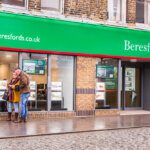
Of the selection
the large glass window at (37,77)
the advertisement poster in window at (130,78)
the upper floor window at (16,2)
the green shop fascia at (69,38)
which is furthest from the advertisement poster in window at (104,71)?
the upper floor window at (16,2)

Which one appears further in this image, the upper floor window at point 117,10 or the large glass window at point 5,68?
the upper floor window at point 117,10

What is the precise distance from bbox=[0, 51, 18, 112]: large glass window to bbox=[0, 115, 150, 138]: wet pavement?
1.29 m

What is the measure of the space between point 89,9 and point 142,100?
6.07 metres

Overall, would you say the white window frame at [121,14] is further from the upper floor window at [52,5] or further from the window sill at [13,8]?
the window sill at [13,8]

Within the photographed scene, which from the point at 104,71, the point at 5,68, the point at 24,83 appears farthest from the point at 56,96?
the point at 24,83

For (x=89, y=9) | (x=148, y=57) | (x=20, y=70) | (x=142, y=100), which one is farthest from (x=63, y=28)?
(x=142, y=100)

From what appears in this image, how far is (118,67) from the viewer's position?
20.2 meters

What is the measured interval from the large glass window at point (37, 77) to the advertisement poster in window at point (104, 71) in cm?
261

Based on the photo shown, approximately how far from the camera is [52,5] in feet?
60.5

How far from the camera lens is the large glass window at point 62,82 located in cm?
1823

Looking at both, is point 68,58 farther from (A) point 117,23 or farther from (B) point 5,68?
(A) point 117,23

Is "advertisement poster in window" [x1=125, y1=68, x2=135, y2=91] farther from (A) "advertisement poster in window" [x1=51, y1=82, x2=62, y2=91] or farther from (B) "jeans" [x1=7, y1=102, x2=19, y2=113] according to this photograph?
(B) "jeans" [x1=7, y1=102, x2=19, y2=113]

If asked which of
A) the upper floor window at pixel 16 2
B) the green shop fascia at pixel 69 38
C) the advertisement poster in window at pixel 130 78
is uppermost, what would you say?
the upper floor window at pixel 16 2

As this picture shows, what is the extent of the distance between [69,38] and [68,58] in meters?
0.84
